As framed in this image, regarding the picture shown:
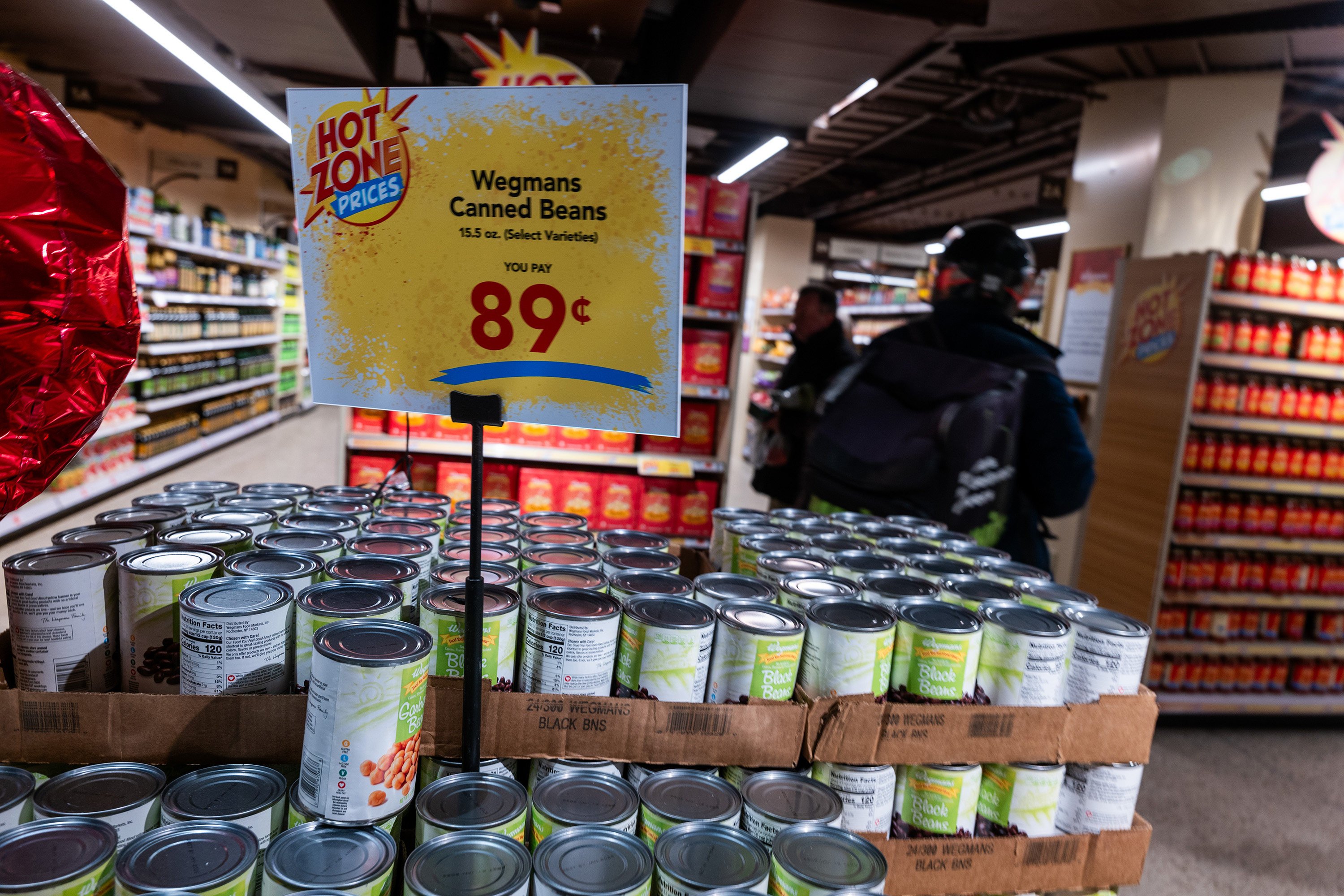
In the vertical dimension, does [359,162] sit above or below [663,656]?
above

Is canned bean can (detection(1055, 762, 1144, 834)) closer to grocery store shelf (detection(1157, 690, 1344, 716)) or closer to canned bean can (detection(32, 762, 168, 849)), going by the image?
canned bean can (detection(32, 762, 168, 849))

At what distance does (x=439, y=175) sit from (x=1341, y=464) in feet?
16.3

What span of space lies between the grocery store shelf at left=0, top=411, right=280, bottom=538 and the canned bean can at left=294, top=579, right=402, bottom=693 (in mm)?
3246

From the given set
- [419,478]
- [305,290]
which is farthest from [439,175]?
[419,478]

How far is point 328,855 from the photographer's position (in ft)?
2.80

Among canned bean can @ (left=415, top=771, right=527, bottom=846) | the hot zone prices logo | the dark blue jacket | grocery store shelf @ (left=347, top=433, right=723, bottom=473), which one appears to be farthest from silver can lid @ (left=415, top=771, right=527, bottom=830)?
grocery store shelf @ (left=347, top=433, right=723, bottom=473)

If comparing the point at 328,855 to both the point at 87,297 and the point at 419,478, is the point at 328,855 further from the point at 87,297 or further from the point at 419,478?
the point at 419,478

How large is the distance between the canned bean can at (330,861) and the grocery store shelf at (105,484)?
11.4 feet

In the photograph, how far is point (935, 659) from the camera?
118cm

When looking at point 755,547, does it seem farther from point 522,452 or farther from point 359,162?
point 522,452

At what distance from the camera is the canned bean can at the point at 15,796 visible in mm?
859

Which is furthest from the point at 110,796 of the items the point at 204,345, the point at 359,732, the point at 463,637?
the point at 204,345

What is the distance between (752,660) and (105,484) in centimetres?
677

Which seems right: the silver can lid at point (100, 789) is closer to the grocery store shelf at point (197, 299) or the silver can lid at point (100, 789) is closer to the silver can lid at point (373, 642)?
the silver can lid at point (373, 642)
